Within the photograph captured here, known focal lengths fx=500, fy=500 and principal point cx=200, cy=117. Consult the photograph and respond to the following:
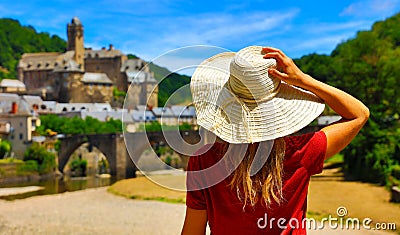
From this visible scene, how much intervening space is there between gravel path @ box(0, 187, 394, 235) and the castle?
3604 cm

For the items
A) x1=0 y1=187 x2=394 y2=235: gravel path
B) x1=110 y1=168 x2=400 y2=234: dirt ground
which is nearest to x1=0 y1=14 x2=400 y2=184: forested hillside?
x1=110 y1=168 x2=400 y2=234: dirt ground

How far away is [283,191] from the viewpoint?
1527mm

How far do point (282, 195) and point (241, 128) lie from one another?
0.82 feet

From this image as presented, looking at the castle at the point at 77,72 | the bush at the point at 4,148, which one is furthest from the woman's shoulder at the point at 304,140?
the castle at the point at 77,72

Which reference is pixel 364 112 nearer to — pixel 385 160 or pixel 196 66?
pixel 196 66

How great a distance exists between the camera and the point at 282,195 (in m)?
1.53

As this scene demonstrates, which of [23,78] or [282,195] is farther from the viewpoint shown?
[23,78]

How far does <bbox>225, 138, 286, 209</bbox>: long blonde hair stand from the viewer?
1479 millimetres

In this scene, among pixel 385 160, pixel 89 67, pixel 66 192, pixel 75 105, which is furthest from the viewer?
pixel 89 67

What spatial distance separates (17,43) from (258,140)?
95.8 metres

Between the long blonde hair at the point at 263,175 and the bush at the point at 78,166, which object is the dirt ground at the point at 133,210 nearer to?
the long blonde hair at the point at 263,175

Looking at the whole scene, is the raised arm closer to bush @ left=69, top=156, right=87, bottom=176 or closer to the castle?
bush @ left=69, top=156, right=87, bottom=176

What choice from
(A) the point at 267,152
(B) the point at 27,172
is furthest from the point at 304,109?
(B) the point at 27,172

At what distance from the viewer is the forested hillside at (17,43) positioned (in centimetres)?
8619
